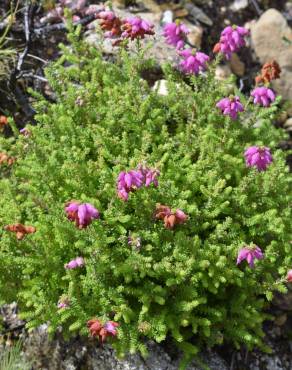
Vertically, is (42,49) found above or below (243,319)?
above

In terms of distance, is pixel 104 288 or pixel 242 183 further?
pixel 242 183

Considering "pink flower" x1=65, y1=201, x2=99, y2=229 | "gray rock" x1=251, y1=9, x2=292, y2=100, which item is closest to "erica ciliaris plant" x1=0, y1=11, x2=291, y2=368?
"pink flower" x1=65, y1=201, x2=99, y2=229

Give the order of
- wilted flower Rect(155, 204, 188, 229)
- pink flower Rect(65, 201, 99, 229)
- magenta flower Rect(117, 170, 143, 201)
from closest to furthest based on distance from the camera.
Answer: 1. pink flower Rect(65, 201, 99, 229)
2. magenta flower Rect(117, 170, 143, 201)
3. wilted flower Rect(155, 204, 188, 229)

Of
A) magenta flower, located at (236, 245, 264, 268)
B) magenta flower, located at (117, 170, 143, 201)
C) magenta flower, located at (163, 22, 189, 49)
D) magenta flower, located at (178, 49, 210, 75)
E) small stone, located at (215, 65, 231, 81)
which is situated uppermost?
magenta flower, located at (163, 22, 189, 49)

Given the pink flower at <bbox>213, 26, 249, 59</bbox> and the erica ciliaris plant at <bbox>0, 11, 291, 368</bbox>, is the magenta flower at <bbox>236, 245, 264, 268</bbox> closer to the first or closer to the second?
the erica ciliaris plant at <bbox>0, 11, 291, 368</bbox>

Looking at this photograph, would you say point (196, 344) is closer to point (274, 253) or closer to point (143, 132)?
point (274, 253)

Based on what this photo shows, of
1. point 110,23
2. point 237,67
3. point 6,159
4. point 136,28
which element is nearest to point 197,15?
point 237,67

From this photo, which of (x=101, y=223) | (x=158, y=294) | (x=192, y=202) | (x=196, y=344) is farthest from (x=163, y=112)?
(x=196, y=344)
